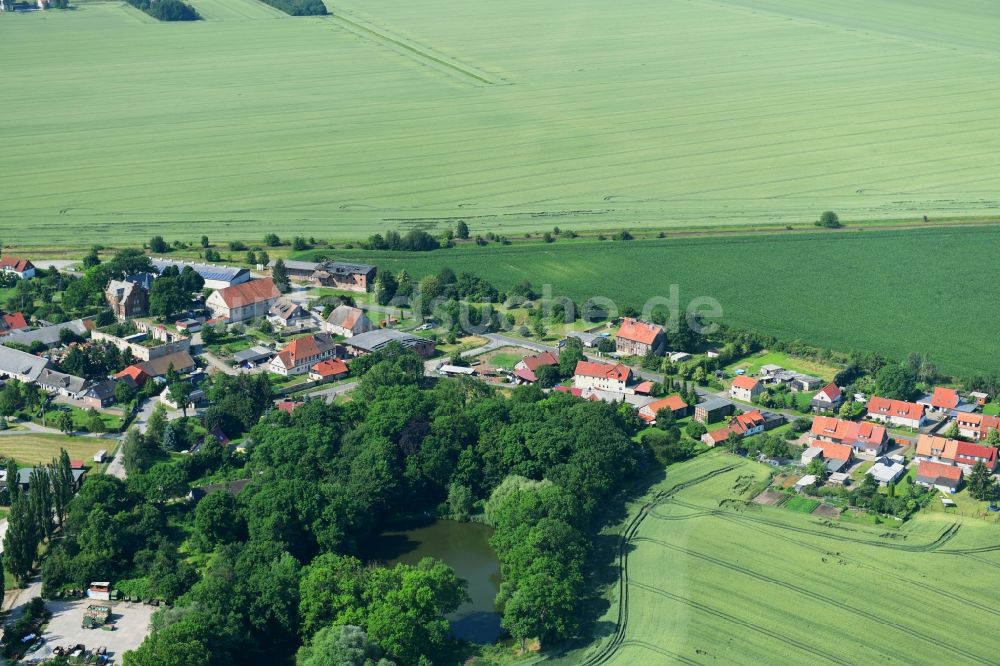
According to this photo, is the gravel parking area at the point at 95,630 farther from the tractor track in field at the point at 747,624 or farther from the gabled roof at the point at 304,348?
the gabled roof at the point at 304,348

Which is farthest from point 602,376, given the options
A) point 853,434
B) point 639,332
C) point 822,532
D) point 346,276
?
point 346,276

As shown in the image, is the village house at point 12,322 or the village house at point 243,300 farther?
the village house at point 243,300

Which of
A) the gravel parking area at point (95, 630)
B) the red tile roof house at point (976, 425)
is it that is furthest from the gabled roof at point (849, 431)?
the gravel parking area at point (95, 630)

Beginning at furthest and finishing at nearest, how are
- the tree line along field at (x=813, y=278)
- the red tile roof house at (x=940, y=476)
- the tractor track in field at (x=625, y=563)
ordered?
the tree line along field at (x=813, y=278), the red tile roof house at (x=940, y=476), the tractor track in field at (x=625, y=563)

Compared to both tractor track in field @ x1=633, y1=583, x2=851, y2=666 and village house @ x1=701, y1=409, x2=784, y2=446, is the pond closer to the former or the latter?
tractor track in field @ x1=633, y1=583, x2=851, y2=666

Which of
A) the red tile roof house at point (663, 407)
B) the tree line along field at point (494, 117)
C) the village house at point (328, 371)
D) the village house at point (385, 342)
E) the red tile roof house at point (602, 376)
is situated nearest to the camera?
the red tile roof house at point (663, 407)

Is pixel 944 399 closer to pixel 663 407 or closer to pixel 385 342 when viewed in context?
pixel 663 407

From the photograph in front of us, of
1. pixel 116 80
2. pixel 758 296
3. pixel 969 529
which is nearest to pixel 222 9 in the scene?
pixel 116 80
